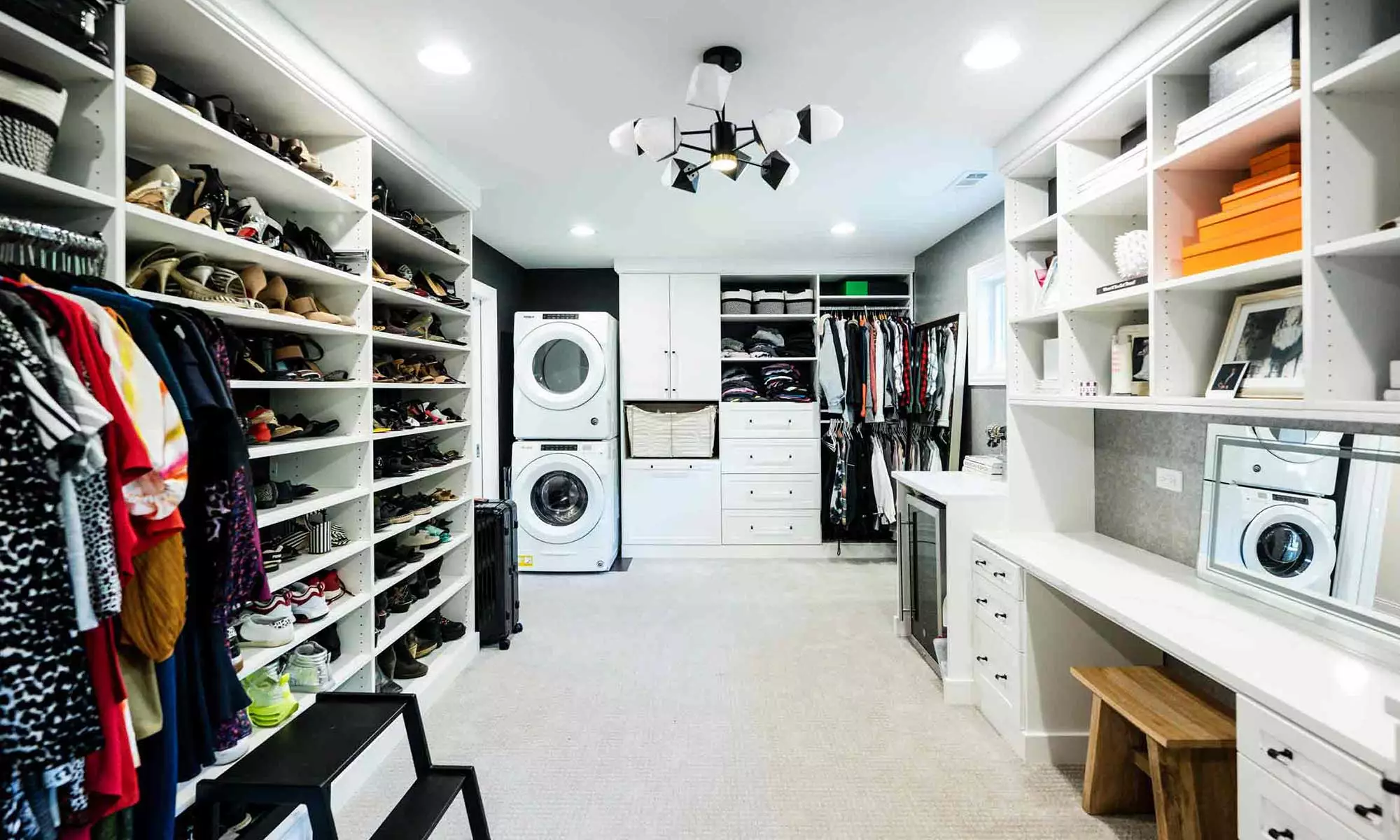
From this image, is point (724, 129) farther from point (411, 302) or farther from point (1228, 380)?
point (1228, 380)

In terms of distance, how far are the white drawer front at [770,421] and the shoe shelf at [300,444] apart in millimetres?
Result: 2925

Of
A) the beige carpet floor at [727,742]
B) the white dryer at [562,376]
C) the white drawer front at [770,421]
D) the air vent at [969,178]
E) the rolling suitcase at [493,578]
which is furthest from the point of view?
the white drawer front at [770,421]

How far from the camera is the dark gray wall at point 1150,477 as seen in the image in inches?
78.8

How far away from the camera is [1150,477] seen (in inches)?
85.7

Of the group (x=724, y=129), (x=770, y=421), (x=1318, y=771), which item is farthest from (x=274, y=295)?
(x=770, y=421)

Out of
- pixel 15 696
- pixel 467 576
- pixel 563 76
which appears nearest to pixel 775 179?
pixel 563 76

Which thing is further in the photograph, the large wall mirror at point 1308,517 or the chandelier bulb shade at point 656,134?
the chandelier bulb shade at point 656,134

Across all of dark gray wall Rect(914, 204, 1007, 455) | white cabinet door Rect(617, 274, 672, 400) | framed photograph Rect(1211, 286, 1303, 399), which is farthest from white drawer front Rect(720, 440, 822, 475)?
framed photograph Rect(1211, 286, 1303, 399)

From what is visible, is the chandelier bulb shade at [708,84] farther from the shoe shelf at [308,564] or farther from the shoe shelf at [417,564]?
the shoe shelf at [417,564]

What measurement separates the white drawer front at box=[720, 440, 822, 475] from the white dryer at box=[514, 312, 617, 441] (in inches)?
37.1

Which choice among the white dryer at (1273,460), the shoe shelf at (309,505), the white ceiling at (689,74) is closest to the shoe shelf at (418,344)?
the shoe shelf at (309,505)

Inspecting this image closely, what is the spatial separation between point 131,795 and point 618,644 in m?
2.27

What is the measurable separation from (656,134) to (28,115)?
1.34 metres

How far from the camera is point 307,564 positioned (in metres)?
1.85
